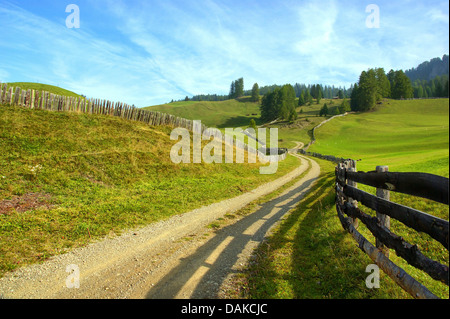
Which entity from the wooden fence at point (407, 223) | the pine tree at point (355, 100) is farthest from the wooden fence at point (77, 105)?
the pine tree at point (355, 100)

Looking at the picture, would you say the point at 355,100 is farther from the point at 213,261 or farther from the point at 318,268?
the point at 213,261

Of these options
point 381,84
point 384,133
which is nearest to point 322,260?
point 384,133

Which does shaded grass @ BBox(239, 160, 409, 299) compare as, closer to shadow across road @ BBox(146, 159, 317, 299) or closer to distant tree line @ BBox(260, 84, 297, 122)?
shadow across road @ BBox(146, 159, 317, 299)

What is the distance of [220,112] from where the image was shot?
159125 millimetres

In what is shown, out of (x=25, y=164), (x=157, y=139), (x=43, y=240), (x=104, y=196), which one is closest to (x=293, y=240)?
(x=43, y=240)

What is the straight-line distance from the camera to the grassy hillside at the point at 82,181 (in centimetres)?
814

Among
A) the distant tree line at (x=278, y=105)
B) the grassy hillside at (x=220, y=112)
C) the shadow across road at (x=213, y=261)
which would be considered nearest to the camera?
the shadow across road at (x=213, y=261)

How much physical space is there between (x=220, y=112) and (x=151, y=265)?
15698 cm

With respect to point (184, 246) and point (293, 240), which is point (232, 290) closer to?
point (184, 246)

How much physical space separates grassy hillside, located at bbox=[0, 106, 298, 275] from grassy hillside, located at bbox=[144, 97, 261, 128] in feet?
341

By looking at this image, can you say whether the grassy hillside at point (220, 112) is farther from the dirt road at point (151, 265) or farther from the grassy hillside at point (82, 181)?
the dirt road at point (151, 265)

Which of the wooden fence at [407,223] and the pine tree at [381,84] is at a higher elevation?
the pine tree at [381,84]

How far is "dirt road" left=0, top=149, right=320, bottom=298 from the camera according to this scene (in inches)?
206

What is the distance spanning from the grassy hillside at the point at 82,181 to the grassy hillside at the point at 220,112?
104004 mm
